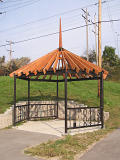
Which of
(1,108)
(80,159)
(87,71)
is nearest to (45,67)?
(87,71)

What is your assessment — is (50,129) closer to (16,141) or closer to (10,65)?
(16,141)

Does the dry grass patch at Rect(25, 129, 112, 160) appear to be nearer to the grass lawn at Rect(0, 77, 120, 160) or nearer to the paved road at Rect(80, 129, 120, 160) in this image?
the grass lawn at Rect(0, 77, 120, 160)

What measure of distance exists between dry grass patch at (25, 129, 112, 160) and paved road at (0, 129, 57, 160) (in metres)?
0.35

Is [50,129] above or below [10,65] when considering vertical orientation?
below

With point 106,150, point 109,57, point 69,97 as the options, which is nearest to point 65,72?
point 106,150

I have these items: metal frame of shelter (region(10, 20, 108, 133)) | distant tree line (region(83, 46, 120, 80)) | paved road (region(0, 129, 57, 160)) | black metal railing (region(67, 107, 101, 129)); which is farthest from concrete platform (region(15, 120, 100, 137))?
distant tree line (region(83, 46, 120, 80))

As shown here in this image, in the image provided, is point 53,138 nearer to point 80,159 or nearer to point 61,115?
point 80,159

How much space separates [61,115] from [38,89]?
4176 mm

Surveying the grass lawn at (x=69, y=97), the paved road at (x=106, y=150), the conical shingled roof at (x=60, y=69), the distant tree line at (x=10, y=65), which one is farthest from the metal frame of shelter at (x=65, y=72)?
the distant tree line at (x=10, y=65)

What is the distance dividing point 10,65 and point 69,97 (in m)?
26.5

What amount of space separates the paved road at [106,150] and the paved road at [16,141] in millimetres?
1636

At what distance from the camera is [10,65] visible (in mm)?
37719

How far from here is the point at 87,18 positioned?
31.6 metres

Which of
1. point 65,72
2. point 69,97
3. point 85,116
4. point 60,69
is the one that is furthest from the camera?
point 69,97
